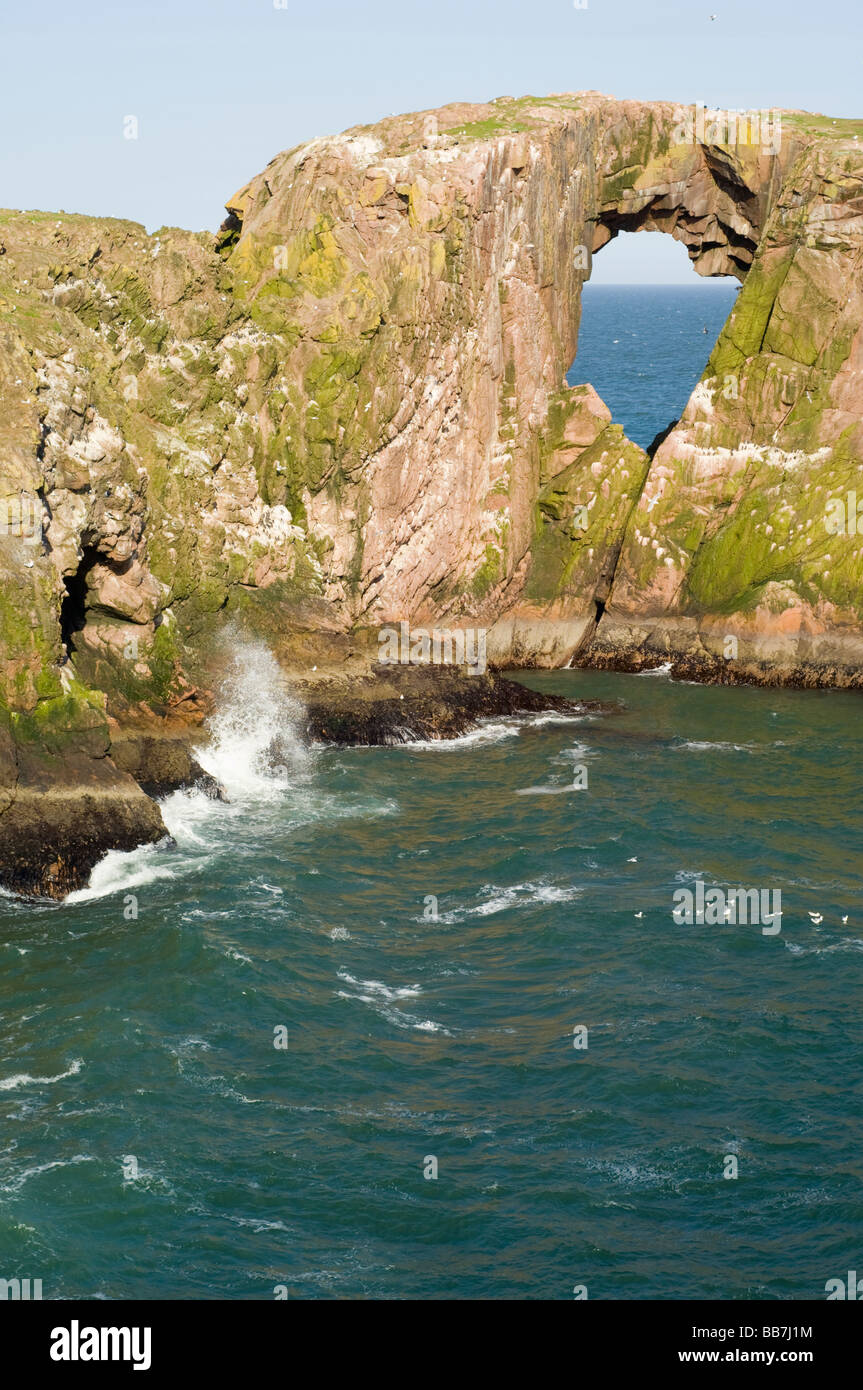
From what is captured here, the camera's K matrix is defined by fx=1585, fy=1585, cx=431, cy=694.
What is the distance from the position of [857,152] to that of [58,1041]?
2147 inches

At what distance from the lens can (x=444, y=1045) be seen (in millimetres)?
39406

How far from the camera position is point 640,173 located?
256 feet

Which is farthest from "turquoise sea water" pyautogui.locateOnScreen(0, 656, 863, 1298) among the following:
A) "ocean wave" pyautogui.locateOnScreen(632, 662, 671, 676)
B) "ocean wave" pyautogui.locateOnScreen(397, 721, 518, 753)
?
"ocean wave" pyautogui.locateOnScreen(632, 662, 671, 676)

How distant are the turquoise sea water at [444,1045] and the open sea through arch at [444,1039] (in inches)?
3.9

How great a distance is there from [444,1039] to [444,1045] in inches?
12.7

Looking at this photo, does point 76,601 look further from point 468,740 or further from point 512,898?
point 512,898

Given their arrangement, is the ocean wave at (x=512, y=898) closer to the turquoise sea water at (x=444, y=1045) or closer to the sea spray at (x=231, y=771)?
the turquoise sea water at (x=444, y=1045)

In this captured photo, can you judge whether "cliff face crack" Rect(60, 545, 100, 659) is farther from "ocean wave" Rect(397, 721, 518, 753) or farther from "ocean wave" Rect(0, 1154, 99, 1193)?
"ocean wave" Rect(0, 1154, 99, 1193)

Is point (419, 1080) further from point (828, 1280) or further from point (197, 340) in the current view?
point (197, 340)

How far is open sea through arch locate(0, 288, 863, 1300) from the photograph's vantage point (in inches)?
1243

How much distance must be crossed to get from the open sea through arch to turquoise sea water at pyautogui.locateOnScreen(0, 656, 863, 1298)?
10cm

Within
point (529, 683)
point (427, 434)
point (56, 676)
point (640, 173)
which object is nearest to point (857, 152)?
point (640, 173)

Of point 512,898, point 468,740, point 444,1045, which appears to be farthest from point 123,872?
point 468,740

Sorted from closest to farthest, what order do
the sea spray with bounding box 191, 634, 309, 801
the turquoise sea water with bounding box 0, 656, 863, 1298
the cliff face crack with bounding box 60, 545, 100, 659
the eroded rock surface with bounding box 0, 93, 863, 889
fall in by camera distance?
the turquoise sea water with bounding box 0, 656, 863, 1298
the cliff face crack with bounding box 60, 545, 100, 659
the eroded rock surface with bounding box 0, 93, 863, 889
the sea spray with bounding box 191, 634, 309, 801
